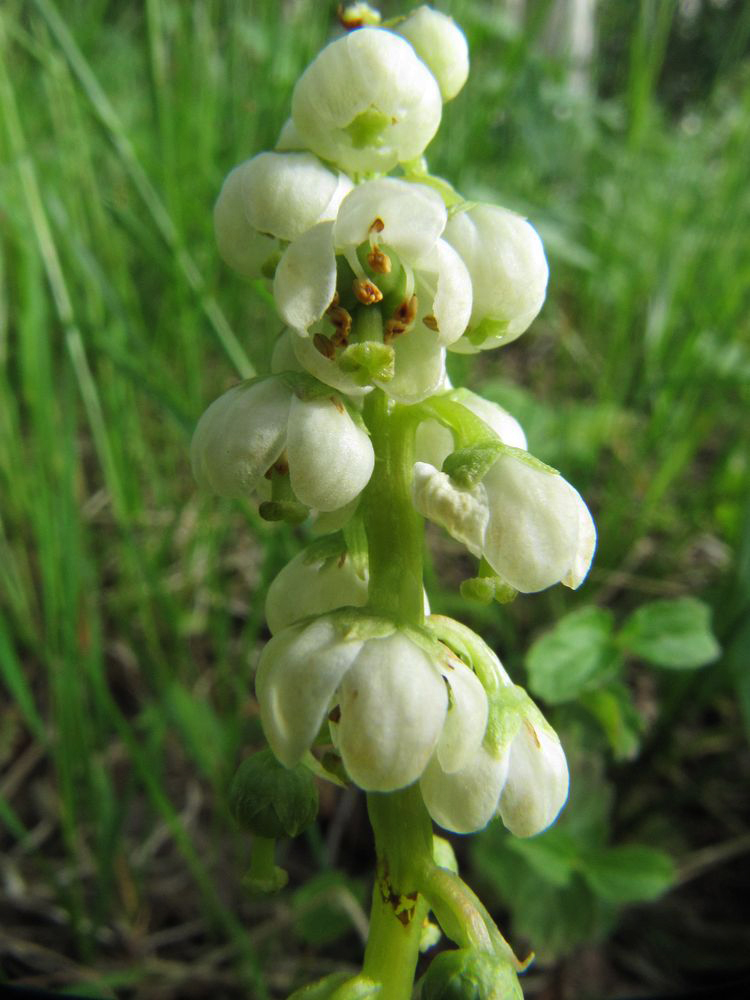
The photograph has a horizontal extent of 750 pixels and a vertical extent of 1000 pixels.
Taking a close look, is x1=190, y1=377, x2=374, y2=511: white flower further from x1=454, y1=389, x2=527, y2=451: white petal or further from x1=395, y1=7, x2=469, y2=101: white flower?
x1=395, y1=7, x2=469, y2=101: white flower

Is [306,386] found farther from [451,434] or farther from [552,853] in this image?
[552,853]

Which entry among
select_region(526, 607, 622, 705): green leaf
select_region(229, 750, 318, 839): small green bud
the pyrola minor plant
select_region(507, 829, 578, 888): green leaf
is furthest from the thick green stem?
select_region(507, 829, 578, 888): green leaf

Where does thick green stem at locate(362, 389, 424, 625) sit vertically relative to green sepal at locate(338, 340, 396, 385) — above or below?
below

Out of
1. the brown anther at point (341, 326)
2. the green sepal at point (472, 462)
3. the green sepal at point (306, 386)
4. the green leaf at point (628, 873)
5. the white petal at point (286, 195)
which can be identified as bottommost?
the green leaf at point (628, 873)

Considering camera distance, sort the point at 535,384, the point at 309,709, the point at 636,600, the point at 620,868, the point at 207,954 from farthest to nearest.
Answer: the point at 535,384 → the point at 636,600 → the point at 207,954 → the point at 620,868 → the point at 309,709

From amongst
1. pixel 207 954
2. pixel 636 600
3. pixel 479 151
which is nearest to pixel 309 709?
pixel 207 954

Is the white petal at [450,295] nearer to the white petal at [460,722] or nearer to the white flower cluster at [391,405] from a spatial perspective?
the white flower cluster at [391,405]

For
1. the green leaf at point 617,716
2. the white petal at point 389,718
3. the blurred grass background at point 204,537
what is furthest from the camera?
the blurred grass background at point 204,537

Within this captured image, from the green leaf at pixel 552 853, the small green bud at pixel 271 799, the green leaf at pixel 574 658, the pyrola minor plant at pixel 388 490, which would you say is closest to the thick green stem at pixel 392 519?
the pyrola minor plant at pixel 388 490

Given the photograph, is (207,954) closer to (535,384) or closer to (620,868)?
(620,868)
